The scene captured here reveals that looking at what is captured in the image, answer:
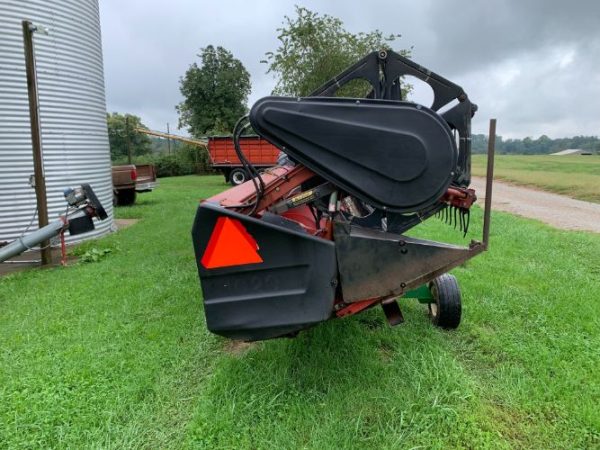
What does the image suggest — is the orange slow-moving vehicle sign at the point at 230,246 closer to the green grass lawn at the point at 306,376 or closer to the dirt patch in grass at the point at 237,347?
the green grass lawn at the point at 306,376

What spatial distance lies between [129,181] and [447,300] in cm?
1130

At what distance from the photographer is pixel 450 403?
252 cm

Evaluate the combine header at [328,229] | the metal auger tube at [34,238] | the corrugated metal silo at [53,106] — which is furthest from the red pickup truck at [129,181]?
the combine header at [328,229]

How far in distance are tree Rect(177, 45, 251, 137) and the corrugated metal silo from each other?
27.0m

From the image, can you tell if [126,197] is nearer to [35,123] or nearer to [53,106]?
[53,106]

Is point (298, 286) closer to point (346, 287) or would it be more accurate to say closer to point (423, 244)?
point (346, 287)

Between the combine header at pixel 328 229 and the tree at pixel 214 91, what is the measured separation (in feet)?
109

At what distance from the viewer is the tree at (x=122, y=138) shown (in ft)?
134

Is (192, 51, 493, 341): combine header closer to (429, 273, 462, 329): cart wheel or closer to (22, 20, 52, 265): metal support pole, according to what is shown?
(429, 273, 462, 329): cart wheel

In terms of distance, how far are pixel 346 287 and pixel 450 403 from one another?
968 millimetres

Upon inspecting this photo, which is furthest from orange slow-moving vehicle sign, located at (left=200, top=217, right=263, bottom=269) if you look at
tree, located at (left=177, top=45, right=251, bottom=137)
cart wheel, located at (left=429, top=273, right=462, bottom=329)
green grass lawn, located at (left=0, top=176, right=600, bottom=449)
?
tree, located at (left=177, top=45, right=251, bottom=137)

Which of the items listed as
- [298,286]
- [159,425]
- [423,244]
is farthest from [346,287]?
[159,425]

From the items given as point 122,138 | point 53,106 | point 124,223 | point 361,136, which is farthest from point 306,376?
point 122,138

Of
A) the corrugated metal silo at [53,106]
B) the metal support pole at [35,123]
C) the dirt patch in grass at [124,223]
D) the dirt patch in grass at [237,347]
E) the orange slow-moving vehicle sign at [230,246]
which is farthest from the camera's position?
the dirt patch in grass at [124,223]
